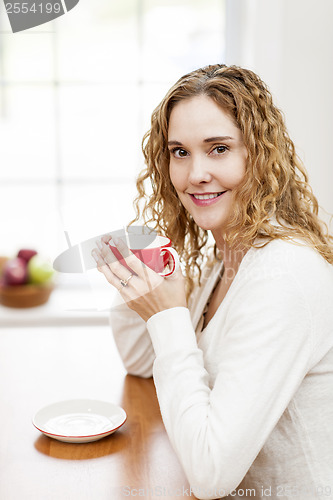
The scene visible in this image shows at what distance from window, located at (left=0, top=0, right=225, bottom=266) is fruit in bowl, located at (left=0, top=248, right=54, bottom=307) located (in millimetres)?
385

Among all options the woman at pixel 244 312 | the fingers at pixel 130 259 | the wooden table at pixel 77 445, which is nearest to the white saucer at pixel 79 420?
the wooden table at pixel 77 445

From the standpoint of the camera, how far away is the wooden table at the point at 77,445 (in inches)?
33.8

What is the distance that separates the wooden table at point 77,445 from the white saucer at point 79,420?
18mm

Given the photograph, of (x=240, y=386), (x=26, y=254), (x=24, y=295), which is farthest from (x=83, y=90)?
(x=240, y=386)

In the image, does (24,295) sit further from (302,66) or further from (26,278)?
(302,66)

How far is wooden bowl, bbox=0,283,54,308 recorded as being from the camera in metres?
1.51

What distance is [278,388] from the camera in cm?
88

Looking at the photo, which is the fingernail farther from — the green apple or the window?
the window

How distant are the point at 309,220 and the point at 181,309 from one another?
341 millimetres

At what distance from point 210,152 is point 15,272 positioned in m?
0.67

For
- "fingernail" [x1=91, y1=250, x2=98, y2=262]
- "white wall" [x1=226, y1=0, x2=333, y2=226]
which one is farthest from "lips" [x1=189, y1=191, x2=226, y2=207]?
"white wall" [x1=226, y1=0, x2=333, y2=226]

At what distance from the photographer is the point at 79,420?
1.06 meters

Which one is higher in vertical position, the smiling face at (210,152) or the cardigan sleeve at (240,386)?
the smiling face at (210,152)

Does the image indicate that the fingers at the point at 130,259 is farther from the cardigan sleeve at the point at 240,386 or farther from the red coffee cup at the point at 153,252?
the cardigan sleeve at the point at 240,386
